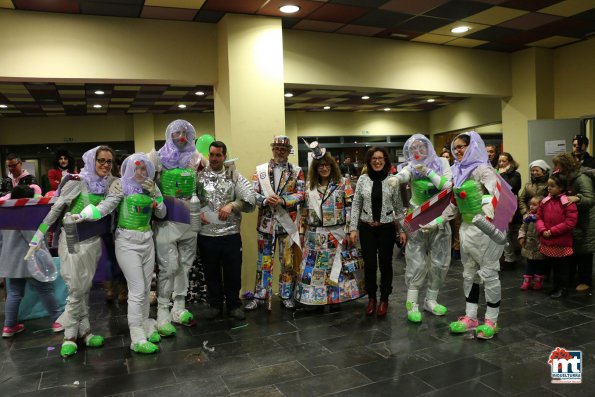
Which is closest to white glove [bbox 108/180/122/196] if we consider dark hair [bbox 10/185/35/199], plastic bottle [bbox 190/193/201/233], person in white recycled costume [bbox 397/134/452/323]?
plastic bottle [bbox 190/193/201/233]

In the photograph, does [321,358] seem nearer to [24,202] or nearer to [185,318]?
[185,318]

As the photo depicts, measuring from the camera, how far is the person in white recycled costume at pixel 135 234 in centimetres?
333

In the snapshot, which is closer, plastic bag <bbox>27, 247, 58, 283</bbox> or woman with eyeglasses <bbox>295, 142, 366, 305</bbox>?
plastic bag <bbox>27, 247, 58, 283</bbox>

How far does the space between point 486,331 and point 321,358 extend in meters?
1.22

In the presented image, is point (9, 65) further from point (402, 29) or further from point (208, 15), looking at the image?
point (402, 29)

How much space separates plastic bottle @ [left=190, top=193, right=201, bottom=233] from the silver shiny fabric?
160 millimetres

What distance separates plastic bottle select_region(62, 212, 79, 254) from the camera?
3.14 metres

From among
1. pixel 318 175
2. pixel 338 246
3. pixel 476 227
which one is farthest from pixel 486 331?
pixel 318 175

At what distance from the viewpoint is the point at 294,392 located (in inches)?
107

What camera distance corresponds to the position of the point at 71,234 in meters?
3.18

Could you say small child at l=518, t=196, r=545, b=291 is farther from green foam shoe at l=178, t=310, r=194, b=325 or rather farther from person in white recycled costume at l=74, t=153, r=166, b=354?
person in white recycled costume at l=74, t=153, r=166, b=354

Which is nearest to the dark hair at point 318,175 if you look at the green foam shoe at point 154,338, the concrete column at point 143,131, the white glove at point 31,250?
the green foam shoe at point 154,338

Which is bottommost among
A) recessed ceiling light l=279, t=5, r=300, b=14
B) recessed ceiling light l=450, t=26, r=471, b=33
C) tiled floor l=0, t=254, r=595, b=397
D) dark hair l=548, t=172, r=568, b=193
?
tiled floor l=0, t=254, r=595, b=397

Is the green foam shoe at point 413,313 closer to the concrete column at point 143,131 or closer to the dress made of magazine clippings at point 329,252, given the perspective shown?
the dress made of magazine clippings at point 329,252
